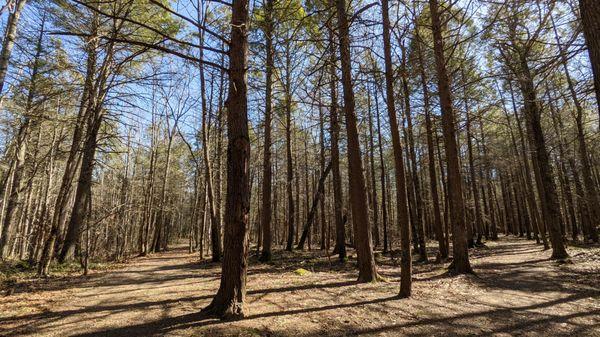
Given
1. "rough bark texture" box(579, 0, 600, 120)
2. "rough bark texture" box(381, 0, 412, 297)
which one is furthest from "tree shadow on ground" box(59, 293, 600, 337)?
"rough bark texture" box(579, 0, 600, 120)

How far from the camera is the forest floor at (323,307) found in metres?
4.31

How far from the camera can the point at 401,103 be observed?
38.9ft

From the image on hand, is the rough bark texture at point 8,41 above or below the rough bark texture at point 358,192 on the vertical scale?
above

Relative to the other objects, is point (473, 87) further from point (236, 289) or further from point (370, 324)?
point (236, 289)

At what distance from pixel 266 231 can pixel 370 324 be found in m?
8.23

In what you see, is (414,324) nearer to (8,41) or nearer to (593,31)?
(593,31)

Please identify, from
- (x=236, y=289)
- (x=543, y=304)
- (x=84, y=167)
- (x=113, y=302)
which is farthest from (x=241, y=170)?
(x=84, y=167)

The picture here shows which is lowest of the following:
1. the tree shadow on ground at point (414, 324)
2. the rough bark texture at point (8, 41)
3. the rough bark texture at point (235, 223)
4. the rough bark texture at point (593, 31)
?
the tree shadow on ground at point (414, 324)

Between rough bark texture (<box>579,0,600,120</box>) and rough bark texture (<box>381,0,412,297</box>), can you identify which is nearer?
rough bark texture (<box>579,0,600,120</box>)

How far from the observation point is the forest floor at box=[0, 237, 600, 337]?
4.31 metres

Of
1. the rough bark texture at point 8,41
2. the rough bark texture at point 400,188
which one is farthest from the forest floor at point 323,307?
the rough bark texture at point 8,41

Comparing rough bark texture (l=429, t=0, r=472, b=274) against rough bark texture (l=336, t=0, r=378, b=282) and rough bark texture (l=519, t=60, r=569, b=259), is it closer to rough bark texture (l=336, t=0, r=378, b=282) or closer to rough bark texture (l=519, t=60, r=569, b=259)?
rough bark texture (l=336, t=0, r=378, b=282)

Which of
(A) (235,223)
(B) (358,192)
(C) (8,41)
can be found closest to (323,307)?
(A) (235,223)

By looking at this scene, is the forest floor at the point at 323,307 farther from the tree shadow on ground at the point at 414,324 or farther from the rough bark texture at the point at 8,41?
the rough bark texture at the point at 8,41
